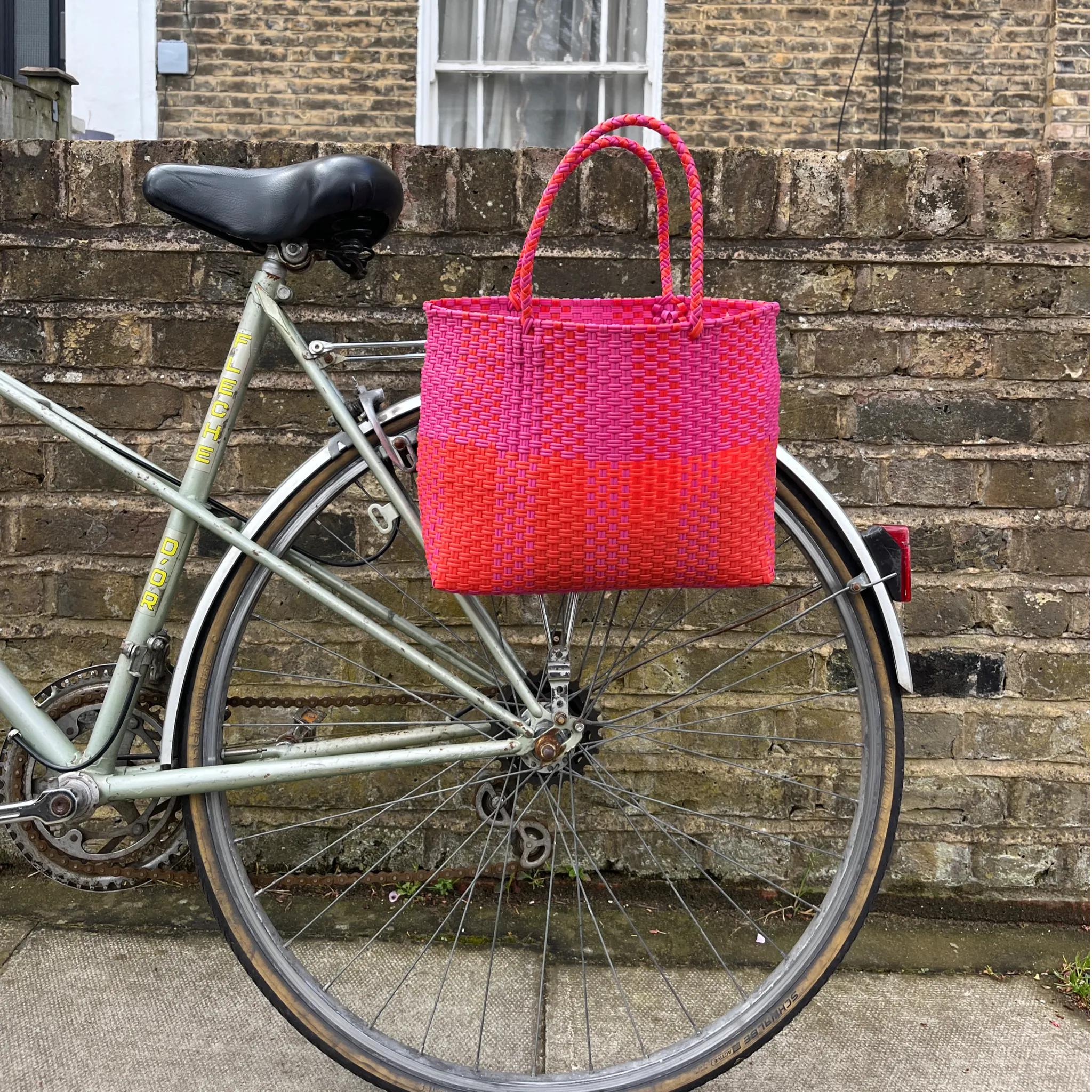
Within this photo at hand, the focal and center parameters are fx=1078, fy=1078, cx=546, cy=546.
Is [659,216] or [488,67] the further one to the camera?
[488,67]

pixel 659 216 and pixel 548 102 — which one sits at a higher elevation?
pixel 548 102

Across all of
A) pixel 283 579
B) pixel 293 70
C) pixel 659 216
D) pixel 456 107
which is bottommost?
pixel 283 579

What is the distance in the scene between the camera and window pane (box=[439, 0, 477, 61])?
629 cm

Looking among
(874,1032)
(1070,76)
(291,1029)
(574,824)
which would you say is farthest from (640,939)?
(1070,76)

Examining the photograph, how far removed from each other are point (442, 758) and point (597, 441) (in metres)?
0.59

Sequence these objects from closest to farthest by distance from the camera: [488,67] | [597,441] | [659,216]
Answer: [597,441]
[659,216]
[488,67]

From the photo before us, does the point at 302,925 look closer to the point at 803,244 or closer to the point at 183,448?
the point at 183,448

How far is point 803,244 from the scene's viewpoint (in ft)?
7.55

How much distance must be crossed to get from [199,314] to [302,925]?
4.45ft

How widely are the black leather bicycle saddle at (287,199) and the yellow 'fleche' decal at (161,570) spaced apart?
51cm

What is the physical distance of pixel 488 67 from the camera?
6.28m

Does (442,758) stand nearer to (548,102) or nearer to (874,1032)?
(874,1032)

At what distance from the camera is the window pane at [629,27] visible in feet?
20.6

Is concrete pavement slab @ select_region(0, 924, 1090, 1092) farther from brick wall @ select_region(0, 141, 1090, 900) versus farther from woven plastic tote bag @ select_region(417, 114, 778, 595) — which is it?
woven plastic tote bag @ select_region(417, 114, 778, 595)
